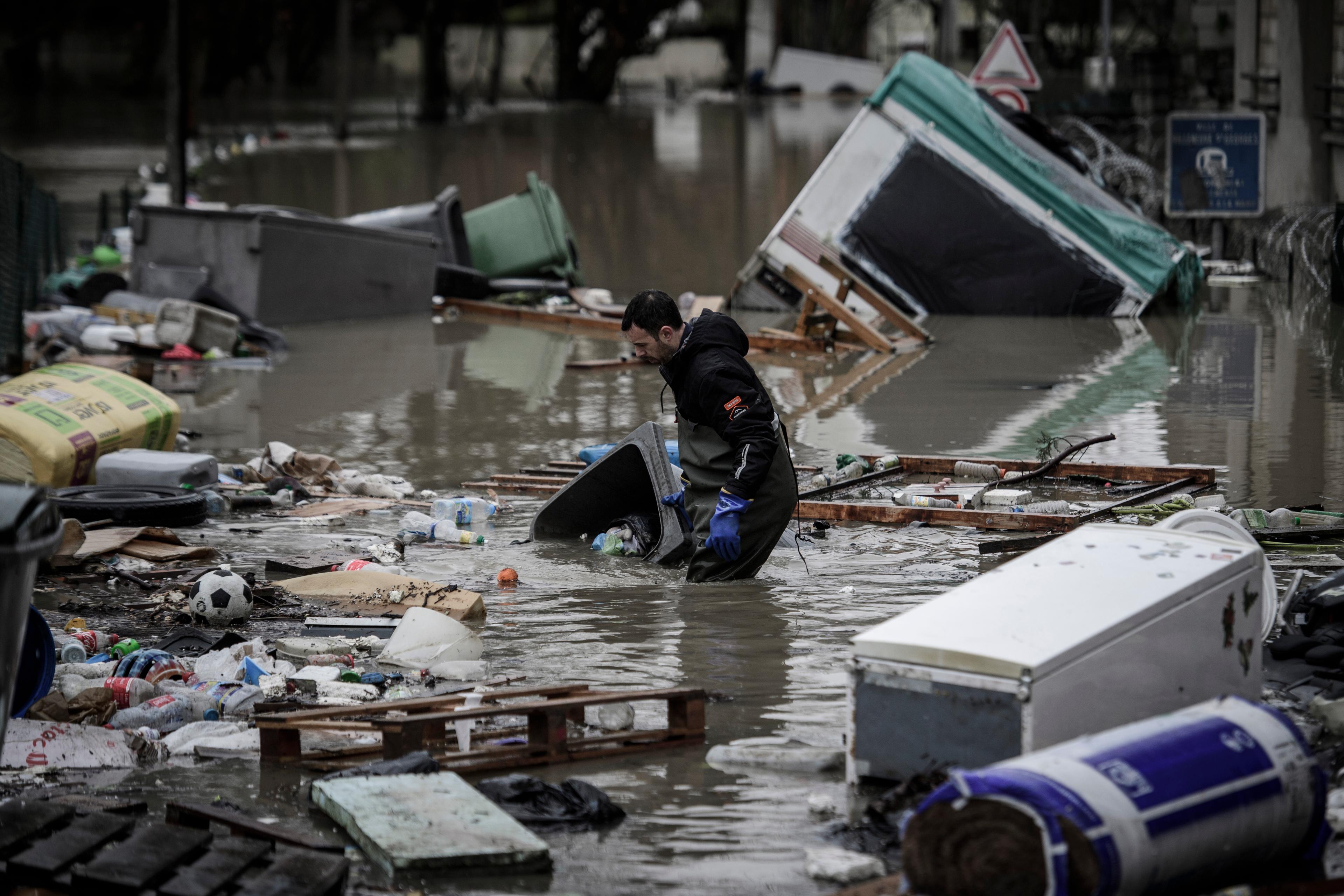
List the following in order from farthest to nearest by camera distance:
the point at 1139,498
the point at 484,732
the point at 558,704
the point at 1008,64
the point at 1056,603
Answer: the point at 1008,64
the point at 1139,498
the point at 484,732
the point at 558,704
the point at 1056,603

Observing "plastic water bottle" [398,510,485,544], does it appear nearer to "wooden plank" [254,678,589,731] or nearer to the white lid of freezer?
"wooden plank" [254,678,589,731]

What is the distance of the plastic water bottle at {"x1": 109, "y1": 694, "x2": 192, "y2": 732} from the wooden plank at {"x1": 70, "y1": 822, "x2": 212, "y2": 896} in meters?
1.29

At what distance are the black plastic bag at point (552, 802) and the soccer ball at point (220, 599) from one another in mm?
2303

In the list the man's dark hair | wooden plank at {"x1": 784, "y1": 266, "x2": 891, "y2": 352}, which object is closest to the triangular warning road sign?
wooden plank at {"x1": 784, "y1": 266, "x2": 891, "y2": 352}

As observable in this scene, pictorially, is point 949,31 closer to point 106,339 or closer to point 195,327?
point 195,327

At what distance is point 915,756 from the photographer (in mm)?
4543


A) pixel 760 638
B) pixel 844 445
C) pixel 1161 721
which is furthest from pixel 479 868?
pixel 844 445

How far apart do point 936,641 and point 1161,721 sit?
0.65 m

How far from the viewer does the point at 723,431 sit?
6891mm

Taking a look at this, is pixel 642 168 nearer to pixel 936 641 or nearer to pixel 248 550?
pixel 248 550

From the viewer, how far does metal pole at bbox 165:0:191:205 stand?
19750 millimetres

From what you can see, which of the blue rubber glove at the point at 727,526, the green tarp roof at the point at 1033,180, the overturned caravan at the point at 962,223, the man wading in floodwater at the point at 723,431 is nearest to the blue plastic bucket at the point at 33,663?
the man wading in floodwater at the point at 723,431

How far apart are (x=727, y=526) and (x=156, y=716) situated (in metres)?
2.44

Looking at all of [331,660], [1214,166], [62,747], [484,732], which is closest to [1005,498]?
[331,660]
